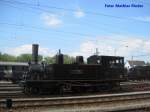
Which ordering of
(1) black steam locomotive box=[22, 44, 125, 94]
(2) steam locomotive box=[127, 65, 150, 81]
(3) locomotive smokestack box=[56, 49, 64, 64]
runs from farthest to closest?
1. (2) steam locomotive box=[127, 65, 150, 81]
2. (3) locomotive smokestack box=[56, 49, 64, 64]
3. (1) black steam locomotive box=[22, 44, 125, 94]

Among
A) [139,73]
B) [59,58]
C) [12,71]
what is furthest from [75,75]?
[139,73]

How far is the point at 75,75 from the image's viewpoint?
27.0 meters

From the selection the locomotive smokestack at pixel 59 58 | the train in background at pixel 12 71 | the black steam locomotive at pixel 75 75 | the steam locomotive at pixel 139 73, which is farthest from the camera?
the steam locomotive at pixel 139 73

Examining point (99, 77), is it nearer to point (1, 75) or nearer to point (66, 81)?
point (66, 81)

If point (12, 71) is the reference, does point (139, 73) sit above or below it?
below

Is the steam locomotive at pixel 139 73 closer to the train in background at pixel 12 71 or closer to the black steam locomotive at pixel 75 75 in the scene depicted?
the train in background at pixel 12 71

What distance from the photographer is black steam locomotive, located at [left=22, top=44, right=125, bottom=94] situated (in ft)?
82.5

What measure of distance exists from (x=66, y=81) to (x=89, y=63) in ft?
14.3

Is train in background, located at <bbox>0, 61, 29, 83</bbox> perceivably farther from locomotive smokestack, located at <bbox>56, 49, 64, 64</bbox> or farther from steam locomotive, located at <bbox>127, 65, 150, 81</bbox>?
steam locomotive, located at <bbox>127, 65, 150, 81</bbox>

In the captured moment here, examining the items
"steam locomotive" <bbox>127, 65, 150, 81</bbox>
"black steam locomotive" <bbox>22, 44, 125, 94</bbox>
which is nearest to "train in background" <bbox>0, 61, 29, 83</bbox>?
"black steam locomotive" <bbox>22, 44, 125, 94</bbox>

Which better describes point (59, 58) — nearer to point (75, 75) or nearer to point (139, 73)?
point (75, 75)

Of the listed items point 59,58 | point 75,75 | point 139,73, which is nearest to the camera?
point 59,58

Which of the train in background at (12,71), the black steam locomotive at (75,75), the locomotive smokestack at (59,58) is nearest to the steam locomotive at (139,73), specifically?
the train in background at (12,71)

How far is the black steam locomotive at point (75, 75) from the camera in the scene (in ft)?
82.5
